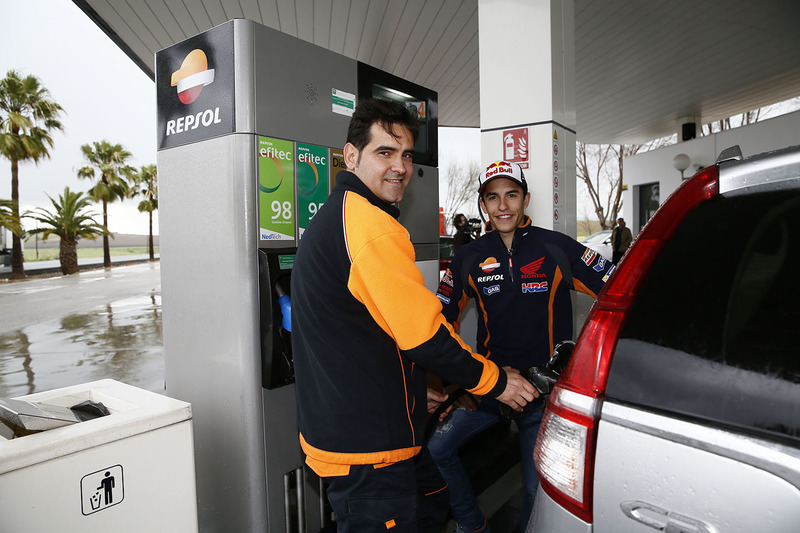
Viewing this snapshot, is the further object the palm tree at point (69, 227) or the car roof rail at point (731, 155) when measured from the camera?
the palm tree at point (69, 227)

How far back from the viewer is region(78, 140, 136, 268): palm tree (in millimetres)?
34688

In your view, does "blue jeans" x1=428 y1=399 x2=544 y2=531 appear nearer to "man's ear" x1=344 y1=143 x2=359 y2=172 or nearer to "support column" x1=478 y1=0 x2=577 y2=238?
"man's ear" x1=344 y1=143 x2=359 y2=172

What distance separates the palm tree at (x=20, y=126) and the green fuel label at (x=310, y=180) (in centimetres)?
2600

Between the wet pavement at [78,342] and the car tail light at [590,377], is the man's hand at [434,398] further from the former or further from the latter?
the wet pavement at [78,342]

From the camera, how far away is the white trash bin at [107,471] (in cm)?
134

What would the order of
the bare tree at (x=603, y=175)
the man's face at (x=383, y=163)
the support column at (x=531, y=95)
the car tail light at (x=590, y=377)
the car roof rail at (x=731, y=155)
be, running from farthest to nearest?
the bare tree at (x=603, y=175) → the support column at (x=531, y=95) → the man's face at (x=383, y=163) → the car roof rail at (x=731, y=155) → the car tail light at (x=590, y=377)

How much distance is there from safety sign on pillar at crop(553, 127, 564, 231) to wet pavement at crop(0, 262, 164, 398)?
15.7ft

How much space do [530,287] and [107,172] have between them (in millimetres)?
40346

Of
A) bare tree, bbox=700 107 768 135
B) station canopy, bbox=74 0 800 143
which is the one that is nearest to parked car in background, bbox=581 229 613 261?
bare tree, bbox=700 107 768 135

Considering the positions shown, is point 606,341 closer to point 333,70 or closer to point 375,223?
point 375,223

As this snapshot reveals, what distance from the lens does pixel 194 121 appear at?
2371 millimetres

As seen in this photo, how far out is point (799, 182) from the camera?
3.17 ft

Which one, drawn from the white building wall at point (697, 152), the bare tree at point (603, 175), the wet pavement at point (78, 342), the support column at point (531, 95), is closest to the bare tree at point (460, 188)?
the bare tree at point (603, 175)

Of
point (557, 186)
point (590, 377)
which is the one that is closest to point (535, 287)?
point (590, 377)
